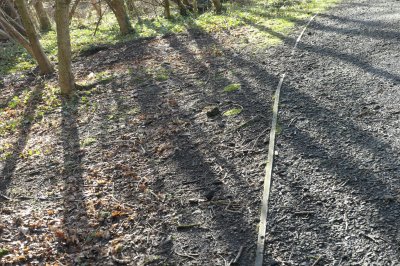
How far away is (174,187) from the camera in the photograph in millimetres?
4664

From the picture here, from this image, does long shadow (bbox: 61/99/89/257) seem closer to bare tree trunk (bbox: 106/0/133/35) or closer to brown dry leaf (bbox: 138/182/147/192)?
brown dry leaf (bbox: 138/182/147/192)

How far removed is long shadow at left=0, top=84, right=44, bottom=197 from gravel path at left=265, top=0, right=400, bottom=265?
3.33 m

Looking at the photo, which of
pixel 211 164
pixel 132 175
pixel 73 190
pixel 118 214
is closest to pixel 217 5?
pixel 211 164

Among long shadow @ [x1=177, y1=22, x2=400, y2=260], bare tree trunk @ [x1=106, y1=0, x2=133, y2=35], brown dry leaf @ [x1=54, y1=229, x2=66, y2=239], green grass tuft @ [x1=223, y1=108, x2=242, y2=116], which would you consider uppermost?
bare tree trunk @ [x1=106, y1=0, x2=133, y2=35]

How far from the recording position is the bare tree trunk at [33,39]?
9016 millimetres

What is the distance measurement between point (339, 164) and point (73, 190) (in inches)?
113

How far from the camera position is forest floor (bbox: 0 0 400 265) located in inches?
145

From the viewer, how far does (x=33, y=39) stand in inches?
384

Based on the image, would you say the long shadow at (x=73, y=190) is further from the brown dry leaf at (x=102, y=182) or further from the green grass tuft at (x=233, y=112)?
the green grass tuft at (x=233, y=112)

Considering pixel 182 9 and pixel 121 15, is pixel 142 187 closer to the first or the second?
pixel 121 15

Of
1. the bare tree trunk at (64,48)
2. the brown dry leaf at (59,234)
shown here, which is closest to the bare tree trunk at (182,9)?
the bare tree trunk at (64,48)

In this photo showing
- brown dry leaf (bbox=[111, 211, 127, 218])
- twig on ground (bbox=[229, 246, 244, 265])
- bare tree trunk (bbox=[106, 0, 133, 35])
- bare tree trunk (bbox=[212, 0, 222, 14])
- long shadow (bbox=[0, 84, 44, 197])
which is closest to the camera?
twig on ground (bbox=[229, 246, 244, 265])

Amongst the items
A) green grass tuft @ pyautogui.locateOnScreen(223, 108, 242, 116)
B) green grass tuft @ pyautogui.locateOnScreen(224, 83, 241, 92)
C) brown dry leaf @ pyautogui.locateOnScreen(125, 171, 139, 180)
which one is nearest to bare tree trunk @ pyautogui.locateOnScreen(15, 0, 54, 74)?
green grass tuft @ pyautogui.locateOnScreen(224, 83, 241, 92)

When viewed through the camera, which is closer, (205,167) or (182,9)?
(205,167)
